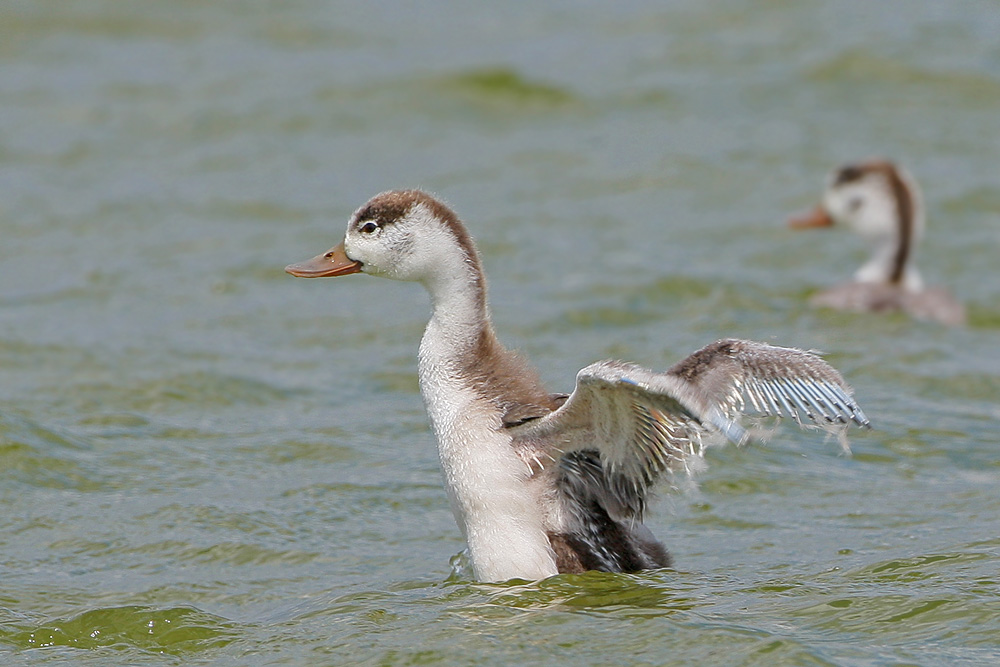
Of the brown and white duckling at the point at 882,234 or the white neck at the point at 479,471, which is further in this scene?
the brown and white duckling at the point at 882,234

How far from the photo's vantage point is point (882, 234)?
15.2 meters

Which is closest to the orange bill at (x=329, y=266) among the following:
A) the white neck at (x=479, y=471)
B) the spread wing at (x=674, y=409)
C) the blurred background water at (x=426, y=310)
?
the white neck at (x=479, y=471)

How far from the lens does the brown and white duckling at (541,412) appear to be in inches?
264

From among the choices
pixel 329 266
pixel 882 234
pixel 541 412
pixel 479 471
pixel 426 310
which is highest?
pixel 882 234

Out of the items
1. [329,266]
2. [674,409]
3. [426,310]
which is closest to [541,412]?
[674,409]

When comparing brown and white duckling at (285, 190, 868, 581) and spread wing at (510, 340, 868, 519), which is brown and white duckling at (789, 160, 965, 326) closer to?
brown and white duckling at (285, 190, 868, 581)

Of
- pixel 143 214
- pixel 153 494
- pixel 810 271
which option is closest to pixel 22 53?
pixel 143 214

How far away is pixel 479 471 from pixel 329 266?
4.90 feet

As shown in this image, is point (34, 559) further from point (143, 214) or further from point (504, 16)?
point (504, 16)

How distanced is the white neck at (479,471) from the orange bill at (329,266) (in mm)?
702

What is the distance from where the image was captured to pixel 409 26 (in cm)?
2242

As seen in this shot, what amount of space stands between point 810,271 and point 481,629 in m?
9.62

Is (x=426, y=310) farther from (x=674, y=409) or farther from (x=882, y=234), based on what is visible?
(x=674, y=409)

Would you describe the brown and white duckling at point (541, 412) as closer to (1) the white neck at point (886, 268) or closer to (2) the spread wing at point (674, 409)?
(2) the spread wing at point (674, 409)
